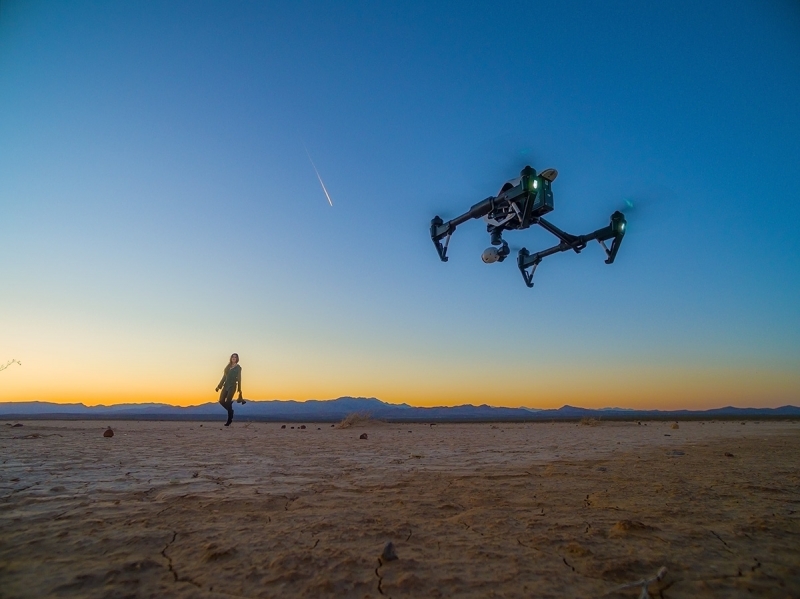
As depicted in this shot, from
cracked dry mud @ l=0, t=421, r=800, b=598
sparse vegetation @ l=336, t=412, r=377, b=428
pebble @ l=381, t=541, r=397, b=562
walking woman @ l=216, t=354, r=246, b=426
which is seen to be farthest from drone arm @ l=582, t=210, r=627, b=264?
walking woman @ l=216, t=354, r=246, b=426

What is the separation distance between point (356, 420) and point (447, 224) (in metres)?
9.40

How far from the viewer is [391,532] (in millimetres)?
2436

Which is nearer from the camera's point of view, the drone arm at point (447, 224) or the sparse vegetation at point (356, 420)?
the drone arm at point (447, 224)

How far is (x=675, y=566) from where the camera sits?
1961 millimetres

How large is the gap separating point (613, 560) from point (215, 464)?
15.7 feet

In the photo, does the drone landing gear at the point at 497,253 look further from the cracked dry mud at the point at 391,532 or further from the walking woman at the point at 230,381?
the walking woman at the point at 230,381

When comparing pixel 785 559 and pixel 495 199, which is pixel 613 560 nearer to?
pixel 785 559

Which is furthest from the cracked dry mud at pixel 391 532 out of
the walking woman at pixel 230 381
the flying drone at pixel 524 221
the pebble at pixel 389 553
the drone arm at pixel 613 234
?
the walking woman at pixel 230 381

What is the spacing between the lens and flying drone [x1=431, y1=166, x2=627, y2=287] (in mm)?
7785

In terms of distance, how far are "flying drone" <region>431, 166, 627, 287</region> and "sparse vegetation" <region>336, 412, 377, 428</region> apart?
27.3 ft

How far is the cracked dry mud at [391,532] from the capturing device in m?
1.77

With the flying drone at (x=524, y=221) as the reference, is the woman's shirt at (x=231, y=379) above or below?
below

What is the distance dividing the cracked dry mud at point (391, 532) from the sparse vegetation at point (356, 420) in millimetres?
11093

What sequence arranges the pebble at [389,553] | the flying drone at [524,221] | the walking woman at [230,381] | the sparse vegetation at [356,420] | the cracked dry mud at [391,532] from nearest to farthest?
the cracked dry mud at [391,532], the pebble at [389,553], the flying drone at [524,221], the walking woman at [230,381], the sparse vegetation at [356,420]
